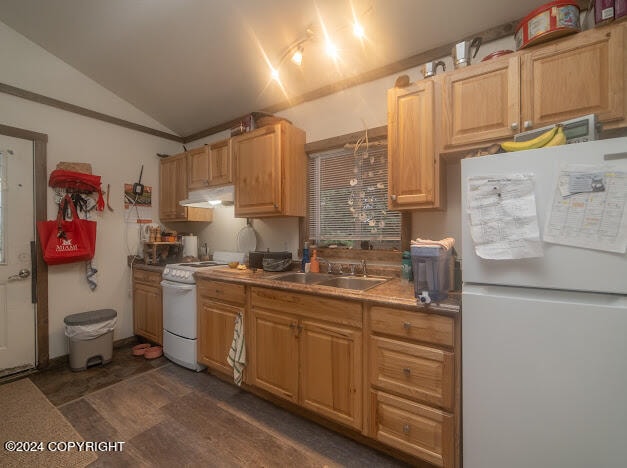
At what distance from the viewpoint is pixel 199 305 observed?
2.45m

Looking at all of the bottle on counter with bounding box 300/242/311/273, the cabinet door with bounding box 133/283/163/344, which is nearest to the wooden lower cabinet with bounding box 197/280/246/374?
the bottle on counter with bounding box 300/242/311/273

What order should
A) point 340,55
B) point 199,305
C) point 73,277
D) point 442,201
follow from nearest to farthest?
point 442,201 < point 340,55 < point 199,305 < point 73,277

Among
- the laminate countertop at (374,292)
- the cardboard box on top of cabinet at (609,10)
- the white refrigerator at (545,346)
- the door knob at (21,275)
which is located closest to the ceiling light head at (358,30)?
the cardboard box on top of cabinet at (609,10)

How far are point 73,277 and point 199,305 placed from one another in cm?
151

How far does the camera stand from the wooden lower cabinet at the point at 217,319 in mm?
2191

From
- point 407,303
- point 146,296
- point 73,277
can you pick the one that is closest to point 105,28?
point 73,277

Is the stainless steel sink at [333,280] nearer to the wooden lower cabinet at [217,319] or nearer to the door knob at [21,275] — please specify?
the wooden lower cabinet at [217,319]

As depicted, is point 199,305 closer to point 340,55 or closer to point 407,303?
point 407,303

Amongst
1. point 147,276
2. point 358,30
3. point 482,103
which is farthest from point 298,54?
point 147,276

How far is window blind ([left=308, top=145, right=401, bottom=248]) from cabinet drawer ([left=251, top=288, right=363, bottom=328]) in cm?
81

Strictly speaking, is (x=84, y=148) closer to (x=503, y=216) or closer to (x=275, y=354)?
(x=275, y=354)

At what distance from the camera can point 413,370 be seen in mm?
1415

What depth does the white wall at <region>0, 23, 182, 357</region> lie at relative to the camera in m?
2.49

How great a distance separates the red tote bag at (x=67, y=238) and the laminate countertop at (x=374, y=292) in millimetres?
1447
